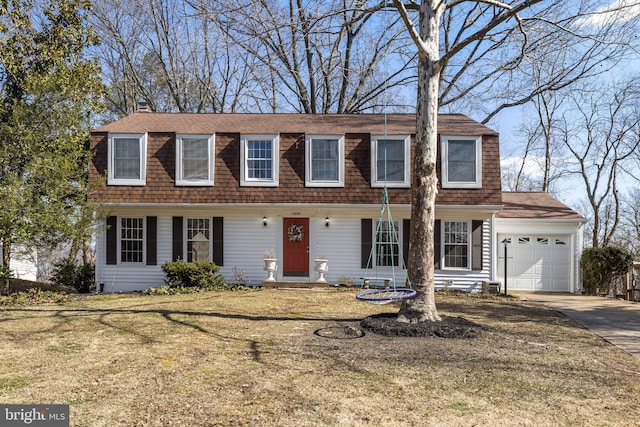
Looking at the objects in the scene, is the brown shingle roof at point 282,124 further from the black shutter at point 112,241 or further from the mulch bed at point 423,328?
the mulch bed at point 423,328

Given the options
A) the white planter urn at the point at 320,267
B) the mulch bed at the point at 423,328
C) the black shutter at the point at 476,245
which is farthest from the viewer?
the black shutter at the point at 476,245

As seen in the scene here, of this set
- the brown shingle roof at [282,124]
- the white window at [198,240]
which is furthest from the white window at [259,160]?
the white window at [198,240]

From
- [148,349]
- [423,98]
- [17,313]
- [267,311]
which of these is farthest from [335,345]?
[17,313]

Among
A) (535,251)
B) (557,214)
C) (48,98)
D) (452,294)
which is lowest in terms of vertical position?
(452,294)

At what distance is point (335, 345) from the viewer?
709cm

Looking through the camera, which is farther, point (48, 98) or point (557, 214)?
point (557, 214)

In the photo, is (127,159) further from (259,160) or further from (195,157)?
(259,160)

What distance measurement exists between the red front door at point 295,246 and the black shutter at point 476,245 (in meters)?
5.30

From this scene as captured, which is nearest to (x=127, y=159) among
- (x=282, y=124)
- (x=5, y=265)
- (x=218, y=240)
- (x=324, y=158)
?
(x=218, y=240)

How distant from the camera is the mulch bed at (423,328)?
25.4 feet

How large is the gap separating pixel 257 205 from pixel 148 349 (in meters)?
8.11

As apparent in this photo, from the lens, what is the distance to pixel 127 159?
14.8 m

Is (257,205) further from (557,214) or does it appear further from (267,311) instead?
(557,214)

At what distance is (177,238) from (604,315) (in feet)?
39.4
